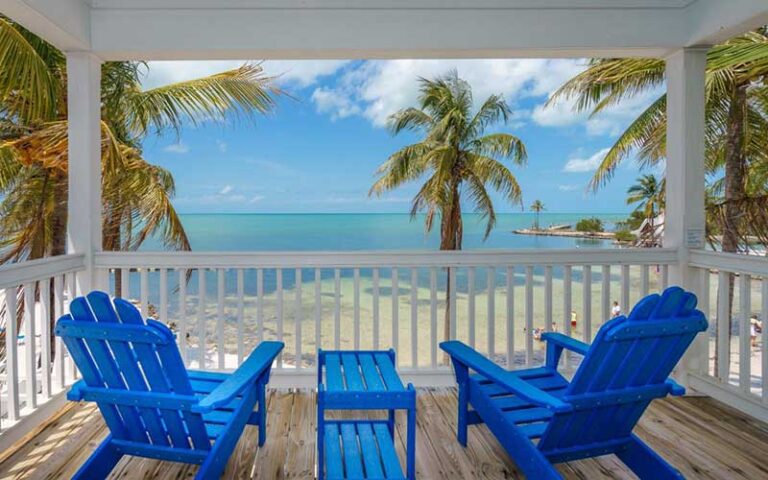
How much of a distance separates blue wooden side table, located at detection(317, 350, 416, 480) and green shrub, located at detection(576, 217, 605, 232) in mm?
12386

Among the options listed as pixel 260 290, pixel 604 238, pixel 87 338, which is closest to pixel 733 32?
pixel 260 290

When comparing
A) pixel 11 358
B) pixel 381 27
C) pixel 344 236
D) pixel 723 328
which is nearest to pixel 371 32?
pixel 381 27

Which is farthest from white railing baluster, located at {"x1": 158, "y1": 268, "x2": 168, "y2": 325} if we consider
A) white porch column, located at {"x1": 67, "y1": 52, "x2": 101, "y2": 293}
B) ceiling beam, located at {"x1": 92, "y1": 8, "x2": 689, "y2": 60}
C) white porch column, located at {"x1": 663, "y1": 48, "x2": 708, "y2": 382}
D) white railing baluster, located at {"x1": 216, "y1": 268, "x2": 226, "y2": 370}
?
white porch column, located at {"x1": 663, "y1": 48, "x2": 708, "y2": 382}

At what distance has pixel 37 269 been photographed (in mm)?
2615

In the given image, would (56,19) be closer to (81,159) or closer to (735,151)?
(81,159)

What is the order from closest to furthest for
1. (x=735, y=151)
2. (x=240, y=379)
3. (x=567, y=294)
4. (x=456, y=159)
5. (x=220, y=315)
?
(x=240, y=379)
(x=220, y=315)
(x=567, y=294)
(x=735, y=151)
(x=456, y=159)

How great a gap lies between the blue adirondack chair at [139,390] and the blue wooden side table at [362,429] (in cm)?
38

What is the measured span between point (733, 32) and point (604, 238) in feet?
34.8

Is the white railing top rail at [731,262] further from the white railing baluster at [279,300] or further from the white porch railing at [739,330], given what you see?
the white railing baluster at [279,300]

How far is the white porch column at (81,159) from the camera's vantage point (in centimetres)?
315

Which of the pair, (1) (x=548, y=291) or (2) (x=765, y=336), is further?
(1) (x=548, y=291)

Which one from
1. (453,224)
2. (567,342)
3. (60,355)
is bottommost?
(60,355)

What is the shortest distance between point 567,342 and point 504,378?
629 mm

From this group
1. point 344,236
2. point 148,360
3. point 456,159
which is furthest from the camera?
point 344,236
